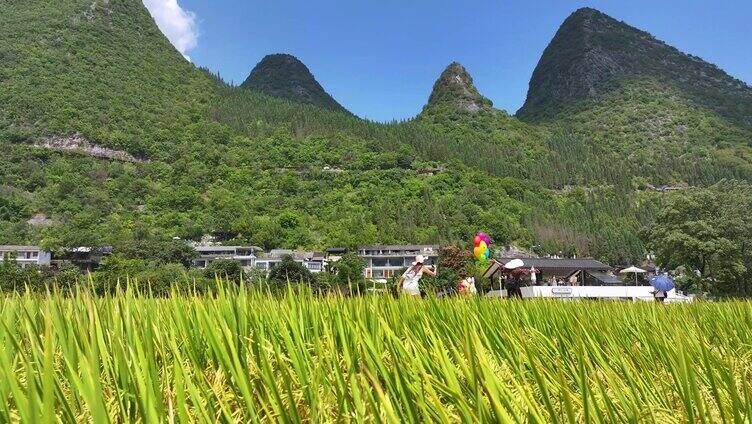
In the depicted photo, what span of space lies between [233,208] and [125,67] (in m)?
59.7

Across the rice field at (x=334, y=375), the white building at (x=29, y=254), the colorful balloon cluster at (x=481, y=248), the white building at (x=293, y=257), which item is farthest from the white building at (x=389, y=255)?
the rice field at (x=334, y=375)

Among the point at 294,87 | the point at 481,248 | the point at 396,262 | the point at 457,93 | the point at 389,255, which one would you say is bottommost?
the point at 396,262

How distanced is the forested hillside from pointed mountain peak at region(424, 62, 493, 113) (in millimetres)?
1314

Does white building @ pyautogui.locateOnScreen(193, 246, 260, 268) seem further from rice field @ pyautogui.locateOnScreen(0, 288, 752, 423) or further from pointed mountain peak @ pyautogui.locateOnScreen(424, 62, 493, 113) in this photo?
pointed mountain peak @ pyautogui.locateOnScreen(424, 62, 493, 113)

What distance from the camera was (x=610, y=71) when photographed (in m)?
170

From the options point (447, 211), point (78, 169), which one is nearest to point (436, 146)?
point (447, 211)

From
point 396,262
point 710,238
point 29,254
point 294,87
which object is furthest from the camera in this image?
point 294,87

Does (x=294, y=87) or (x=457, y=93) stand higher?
(x=294, y=87)

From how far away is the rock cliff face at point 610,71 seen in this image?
156375 mm

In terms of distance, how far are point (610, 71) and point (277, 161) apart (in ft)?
400

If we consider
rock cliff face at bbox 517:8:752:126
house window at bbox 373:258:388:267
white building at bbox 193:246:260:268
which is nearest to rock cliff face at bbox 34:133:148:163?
white building at bbox 193:246:260:268

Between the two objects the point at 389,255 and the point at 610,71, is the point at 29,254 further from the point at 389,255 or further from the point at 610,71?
the point at 610,71

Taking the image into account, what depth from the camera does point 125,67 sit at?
11844cm

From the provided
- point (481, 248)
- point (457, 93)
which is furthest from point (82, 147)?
point (457, 93)
